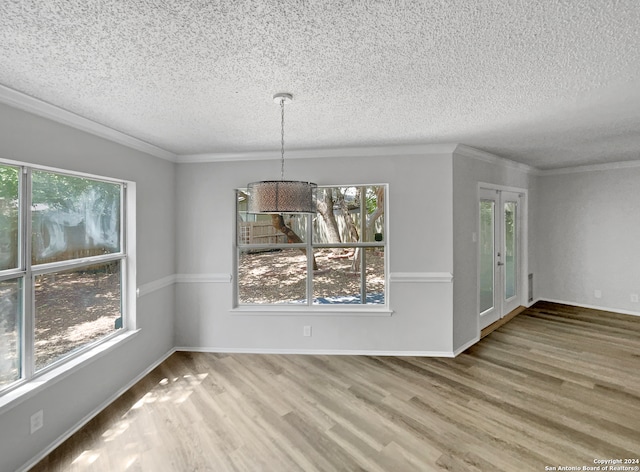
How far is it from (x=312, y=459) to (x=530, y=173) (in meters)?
5.44

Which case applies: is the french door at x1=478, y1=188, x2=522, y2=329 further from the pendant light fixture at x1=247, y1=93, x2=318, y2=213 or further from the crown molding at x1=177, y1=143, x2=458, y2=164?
the pendant light fixture at x1=247, y1=93, x2=318, y2=213

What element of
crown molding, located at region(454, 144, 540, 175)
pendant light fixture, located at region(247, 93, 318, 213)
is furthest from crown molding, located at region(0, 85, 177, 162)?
crown molding, located at region(454, 144, 540, 175)

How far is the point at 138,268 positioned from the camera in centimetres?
318

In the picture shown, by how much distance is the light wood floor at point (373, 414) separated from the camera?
2.06 metres

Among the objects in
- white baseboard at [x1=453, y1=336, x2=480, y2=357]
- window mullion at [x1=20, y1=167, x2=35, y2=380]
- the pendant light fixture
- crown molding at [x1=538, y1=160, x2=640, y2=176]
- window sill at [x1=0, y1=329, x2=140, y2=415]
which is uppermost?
crown molding at [x1=538, y1=160, x2=640, y2=176]

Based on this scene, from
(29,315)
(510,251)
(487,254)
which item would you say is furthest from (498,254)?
(29,315)

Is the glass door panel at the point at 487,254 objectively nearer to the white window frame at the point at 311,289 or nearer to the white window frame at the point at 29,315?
the white window frame at the point at 311,289

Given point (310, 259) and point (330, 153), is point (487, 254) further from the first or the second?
point (330, 153)

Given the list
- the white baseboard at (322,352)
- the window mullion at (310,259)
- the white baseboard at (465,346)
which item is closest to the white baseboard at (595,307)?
the white baseboard at (465,346)

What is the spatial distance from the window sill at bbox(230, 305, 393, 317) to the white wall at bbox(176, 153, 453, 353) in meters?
0.05

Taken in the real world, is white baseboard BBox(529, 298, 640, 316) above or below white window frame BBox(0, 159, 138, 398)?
below

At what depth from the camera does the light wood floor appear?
81.3 inches

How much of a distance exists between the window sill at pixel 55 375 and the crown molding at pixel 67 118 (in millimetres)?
1806

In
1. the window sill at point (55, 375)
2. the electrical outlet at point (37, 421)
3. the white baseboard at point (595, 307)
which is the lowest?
the electrical outlet at point (37, 421)
